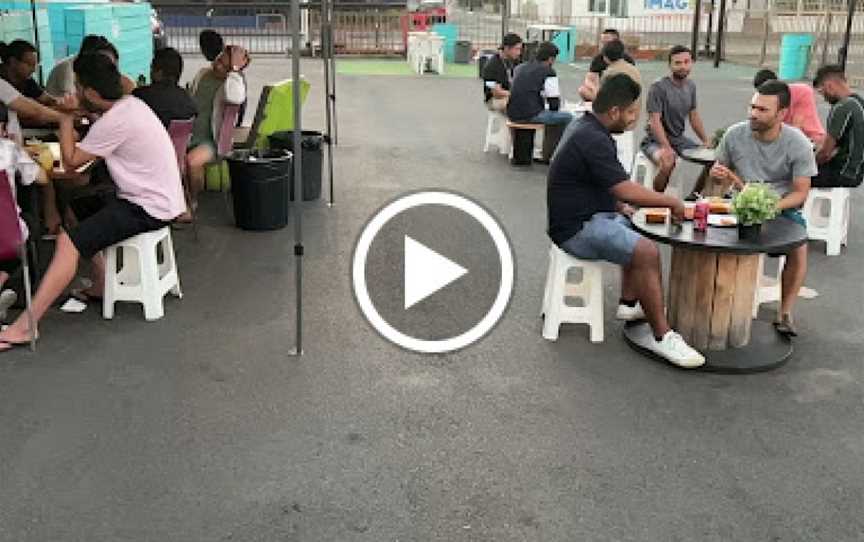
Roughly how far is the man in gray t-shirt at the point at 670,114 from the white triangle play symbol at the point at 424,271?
2.37 meters

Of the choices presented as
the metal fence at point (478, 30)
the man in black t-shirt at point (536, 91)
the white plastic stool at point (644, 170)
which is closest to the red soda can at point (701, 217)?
the white plastic stool at point (644, 170)

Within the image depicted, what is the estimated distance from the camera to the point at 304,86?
8922 mm

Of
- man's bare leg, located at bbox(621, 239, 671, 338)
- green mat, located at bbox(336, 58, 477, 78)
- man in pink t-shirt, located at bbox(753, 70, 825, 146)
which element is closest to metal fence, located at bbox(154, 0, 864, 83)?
green mat, located at bbox(336, 58, 477, 78)

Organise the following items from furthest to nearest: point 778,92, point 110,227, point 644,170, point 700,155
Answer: point 644,170
point 700,155
point 778,92
point 110,227

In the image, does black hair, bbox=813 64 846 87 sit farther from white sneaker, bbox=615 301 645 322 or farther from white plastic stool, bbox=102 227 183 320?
white plastic stool, bbox=102 227 183 320

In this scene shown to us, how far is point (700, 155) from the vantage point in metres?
7.30

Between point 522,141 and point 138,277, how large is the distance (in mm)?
5674

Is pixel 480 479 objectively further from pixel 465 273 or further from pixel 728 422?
pixel 465 273

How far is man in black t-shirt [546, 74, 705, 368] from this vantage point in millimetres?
4723

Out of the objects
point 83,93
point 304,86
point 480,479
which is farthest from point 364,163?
point 480,479

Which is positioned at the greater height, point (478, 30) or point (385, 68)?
point (478, 30)

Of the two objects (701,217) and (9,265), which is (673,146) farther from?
(9,265)

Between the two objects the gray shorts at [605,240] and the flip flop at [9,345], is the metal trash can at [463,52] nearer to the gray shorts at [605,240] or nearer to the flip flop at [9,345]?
the gray shorts at [605,240]

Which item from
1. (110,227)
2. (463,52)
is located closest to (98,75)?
(110,227)
